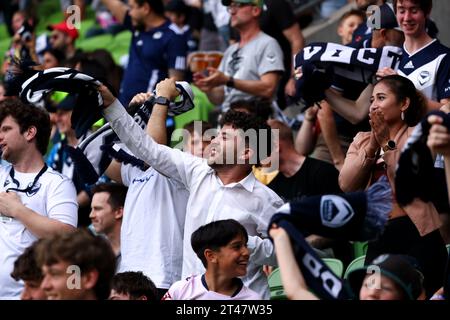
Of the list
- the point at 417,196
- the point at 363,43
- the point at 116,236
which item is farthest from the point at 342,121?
the point at 417,196

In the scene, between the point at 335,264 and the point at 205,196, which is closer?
the point at 205,196

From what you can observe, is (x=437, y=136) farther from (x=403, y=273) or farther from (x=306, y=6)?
(x=306, y=6)

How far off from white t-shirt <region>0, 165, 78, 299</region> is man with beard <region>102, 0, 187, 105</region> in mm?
3346

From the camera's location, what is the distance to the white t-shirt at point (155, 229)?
754 cm

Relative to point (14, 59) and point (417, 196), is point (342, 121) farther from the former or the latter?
point (417, 196)

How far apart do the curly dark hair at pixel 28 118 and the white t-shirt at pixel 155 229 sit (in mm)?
669

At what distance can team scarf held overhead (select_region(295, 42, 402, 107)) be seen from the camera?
8023mm

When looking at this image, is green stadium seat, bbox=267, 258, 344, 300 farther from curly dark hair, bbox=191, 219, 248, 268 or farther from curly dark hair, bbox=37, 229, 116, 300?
curly dark hair, bbox=37, 229, 116, 300

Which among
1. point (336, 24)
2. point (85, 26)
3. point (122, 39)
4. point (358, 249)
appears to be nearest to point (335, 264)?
point (358, 249)

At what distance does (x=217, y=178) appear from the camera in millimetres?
7359

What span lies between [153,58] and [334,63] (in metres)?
3.04

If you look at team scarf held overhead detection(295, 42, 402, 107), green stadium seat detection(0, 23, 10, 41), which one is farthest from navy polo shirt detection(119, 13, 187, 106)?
green stadium seat detection(0, 23, 10, 41)
